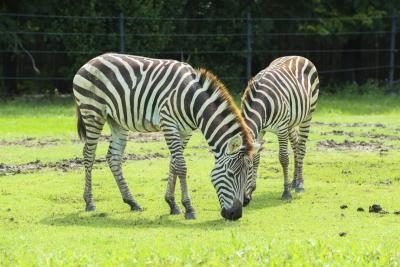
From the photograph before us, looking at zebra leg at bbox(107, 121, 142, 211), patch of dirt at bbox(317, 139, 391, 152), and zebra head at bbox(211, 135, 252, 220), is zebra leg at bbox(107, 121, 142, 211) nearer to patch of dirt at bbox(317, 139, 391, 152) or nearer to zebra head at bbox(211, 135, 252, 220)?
zebra head at bbox(211, 135, 252, 220)

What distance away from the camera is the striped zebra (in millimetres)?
10844

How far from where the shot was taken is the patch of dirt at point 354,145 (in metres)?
16.0

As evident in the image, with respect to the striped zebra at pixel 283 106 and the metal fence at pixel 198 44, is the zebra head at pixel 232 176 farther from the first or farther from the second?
the metal fence at pixel 198 44

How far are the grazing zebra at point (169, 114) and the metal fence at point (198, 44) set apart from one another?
1352 centimetres

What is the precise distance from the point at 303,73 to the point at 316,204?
2491mm

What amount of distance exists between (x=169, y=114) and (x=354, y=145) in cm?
708

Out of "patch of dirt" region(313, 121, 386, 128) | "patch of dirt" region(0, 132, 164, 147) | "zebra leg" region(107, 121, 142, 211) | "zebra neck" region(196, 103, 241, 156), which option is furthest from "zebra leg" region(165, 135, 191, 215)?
"patch of dirt" region(313, 121, 386, 128)

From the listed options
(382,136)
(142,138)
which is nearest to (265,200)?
(142,138)

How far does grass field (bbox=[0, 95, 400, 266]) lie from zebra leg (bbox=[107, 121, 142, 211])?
171mm

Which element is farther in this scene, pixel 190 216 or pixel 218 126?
pixel 190 216

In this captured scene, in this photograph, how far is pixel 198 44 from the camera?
90.1ft

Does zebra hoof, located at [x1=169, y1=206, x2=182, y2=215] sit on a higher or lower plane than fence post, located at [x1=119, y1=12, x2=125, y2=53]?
lower

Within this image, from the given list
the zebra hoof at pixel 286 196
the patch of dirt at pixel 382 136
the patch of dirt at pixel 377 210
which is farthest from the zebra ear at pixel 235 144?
the patch of dirt at pixel 382 136

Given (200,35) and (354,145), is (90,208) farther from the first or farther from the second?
(200,35)
